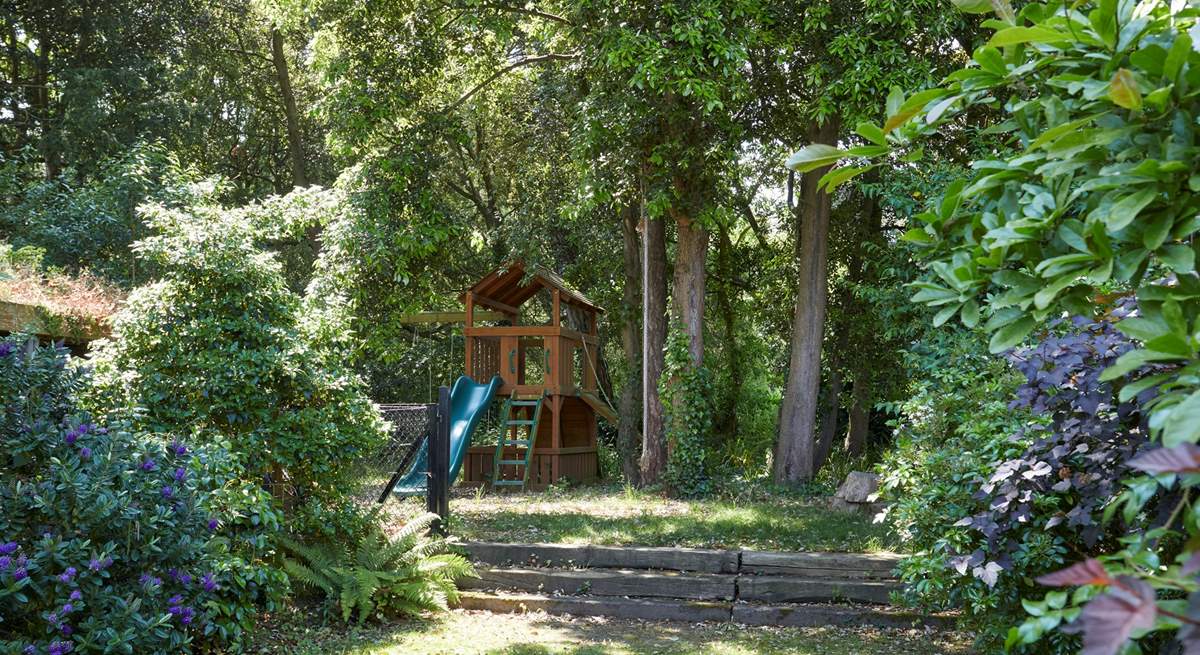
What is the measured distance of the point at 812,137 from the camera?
12250 mm

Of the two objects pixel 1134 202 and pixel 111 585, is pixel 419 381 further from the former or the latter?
pixel 1134 202

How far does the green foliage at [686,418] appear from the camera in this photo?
37.7 ft

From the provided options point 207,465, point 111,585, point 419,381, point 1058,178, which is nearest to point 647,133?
point 207,465

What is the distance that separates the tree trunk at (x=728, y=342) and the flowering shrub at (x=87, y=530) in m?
11.7

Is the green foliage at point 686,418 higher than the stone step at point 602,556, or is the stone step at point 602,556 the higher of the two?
the green foliage at point 686,418

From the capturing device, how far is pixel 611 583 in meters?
7.21

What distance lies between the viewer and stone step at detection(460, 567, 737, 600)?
7.07 metres

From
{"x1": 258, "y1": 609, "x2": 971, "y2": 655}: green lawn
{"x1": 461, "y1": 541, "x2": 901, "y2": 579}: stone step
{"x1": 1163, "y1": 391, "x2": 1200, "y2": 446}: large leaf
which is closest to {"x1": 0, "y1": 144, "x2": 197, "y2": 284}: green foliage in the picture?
{"x1": 461, "y1": 541, "x2": 901, "y2": 579}: stone step

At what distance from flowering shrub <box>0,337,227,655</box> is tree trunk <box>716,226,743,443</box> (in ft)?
38.5

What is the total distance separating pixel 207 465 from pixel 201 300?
5.30 ft

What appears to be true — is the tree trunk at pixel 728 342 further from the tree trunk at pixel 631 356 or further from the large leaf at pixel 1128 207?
the large leaf at pixel 1128 207

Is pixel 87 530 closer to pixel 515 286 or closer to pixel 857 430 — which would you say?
pixel 515 286

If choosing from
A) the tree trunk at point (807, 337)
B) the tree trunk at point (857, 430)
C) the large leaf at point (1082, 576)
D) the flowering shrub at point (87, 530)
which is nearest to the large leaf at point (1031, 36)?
the large leaf at point (1082, 576)

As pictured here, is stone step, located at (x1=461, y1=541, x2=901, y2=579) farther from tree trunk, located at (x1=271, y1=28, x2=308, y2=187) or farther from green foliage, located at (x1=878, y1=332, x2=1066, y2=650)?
tree trunk, located at (x1=271, y1=28, x2=308, y2=187)
